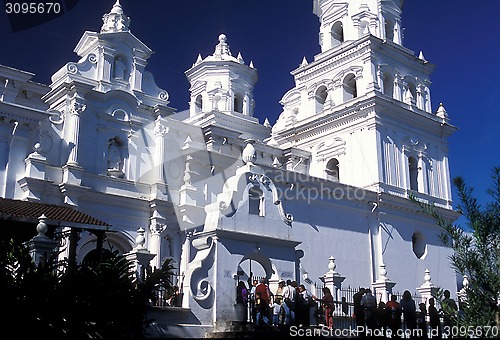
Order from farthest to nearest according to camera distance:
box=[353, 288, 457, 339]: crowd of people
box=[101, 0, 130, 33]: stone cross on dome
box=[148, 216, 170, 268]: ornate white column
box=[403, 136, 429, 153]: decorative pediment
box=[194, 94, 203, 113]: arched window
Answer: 1. box=[194, 94, 203, 113]: arched window
2. box=[403, 136, 429, 153]: decorative pediment
3. box=[101, 0, 130, 33]: stone cross on dome
4. box=[148, 216, 170, 268]: ornate white column
5. box=[353, 288, 457, 339]: crowd of people

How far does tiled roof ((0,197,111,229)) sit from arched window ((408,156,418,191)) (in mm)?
23170

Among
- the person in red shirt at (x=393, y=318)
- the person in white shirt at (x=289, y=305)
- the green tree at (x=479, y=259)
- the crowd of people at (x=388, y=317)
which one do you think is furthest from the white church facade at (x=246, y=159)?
the green tree at (x=479, y=259)

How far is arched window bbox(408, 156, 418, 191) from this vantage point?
3641cm

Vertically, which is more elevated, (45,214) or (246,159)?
(246,159)

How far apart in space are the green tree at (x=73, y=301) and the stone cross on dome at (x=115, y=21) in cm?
1950

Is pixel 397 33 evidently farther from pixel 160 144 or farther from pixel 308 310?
pixel 308 310

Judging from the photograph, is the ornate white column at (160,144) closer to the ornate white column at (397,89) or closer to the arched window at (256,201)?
the arched window at (256,201)

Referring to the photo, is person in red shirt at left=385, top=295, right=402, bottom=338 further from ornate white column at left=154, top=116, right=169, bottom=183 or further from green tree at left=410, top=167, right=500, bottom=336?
ornate white column at left=154, top=116, right=169, bottom=183

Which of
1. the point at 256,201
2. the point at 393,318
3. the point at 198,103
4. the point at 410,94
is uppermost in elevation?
the point at 198,103

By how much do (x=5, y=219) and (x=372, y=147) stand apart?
876 inches

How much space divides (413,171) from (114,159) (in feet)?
61.9

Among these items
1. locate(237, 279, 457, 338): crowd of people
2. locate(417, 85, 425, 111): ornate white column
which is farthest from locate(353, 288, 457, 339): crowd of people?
locate(417, 85, 425, 111): ornate white column

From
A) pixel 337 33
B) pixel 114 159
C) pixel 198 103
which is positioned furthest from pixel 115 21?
pixel 337 33

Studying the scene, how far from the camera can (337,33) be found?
3903 cm
